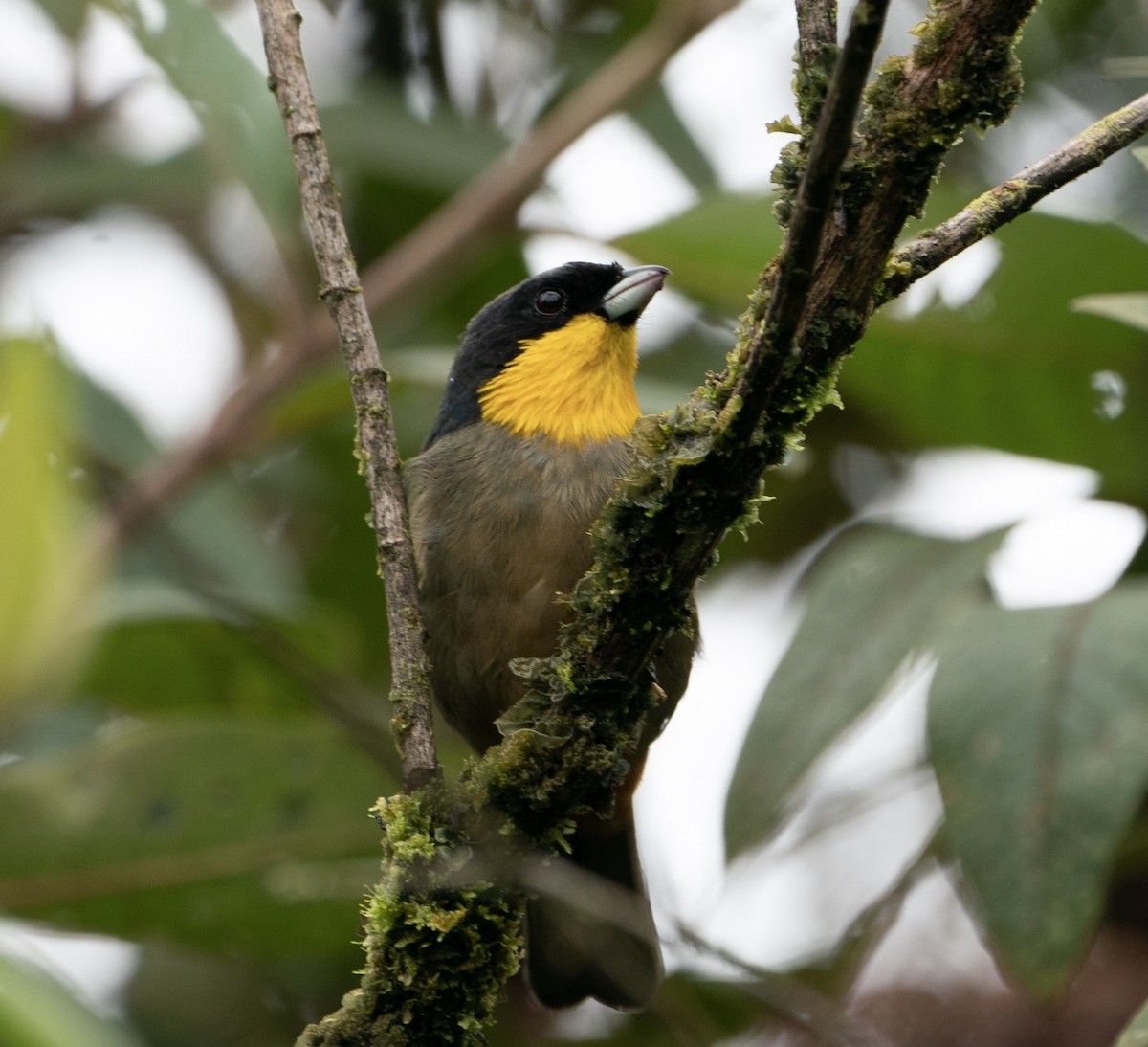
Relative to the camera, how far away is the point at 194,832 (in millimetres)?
4105

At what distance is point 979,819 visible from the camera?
298cm

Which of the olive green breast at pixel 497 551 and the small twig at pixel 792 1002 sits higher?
the olive green breast at pixel 497 551

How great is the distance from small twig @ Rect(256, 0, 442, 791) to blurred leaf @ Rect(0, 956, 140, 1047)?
2.90 feet

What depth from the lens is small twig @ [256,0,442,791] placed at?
2.57 meters

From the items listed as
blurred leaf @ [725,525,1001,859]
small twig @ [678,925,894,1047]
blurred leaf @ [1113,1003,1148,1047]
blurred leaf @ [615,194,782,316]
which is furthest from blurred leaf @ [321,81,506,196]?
blurred leaf @ [1113,1003,1148,1047]

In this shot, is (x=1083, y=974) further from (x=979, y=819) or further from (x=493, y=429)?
(x=493, y=429)

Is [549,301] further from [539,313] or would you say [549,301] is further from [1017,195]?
[1017,195]

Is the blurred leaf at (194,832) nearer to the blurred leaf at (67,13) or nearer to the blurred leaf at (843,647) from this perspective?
the blurred leaf at (843,647)

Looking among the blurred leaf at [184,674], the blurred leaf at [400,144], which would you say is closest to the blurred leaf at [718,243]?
the blurred leaf at [400,144]

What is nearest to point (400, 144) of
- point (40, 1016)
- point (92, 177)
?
point (92, 177)

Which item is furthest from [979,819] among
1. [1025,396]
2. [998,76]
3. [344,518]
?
[344,518]

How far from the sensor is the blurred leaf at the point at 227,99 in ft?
14.4

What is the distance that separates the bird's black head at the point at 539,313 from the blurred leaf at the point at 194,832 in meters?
0.95

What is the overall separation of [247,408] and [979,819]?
7.63ft
